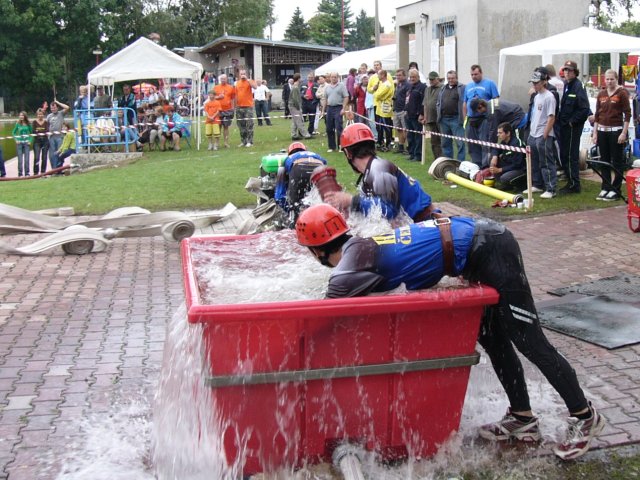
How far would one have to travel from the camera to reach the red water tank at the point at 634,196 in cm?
914

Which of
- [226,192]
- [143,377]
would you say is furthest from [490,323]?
[226,192]

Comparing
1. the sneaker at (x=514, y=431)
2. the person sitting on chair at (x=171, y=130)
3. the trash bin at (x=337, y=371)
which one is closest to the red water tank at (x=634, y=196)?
the sneaker at (x=514, y=431)

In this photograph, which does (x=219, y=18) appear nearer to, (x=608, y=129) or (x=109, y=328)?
(x=608, y=129)

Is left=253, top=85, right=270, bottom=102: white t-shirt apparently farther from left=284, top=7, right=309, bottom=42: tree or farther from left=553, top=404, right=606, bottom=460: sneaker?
left=284, top=7, right=309, bottom=42: tree

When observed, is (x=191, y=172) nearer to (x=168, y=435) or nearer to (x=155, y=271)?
(x=155, y=271)

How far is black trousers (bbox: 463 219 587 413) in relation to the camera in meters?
4.28

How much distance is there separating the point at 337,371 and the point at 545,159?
8.61 meters

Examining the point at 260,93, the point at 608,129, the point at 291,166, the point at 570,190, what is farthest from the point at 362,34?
the point at 291,166

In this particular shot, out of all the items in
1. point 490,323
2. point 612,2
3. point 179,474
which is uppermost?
point 612,2

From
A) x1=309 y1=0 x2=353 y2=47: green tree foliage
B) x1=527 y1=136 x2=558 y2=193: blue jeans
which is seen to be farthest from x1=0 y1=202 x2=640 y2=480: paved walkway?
x1=309 y1=0 x2=353 y2=47: green tree foliage

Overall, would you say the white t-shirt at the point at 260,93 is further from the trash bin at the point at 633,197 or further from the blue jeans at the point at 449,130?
the trash bin at the point at 633,197

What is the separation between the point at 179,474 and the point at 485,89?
11486mm

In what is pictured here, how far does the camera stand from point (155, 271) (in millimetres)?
8992

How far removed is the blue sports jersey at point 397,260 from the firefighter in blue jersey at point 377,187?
123cm
